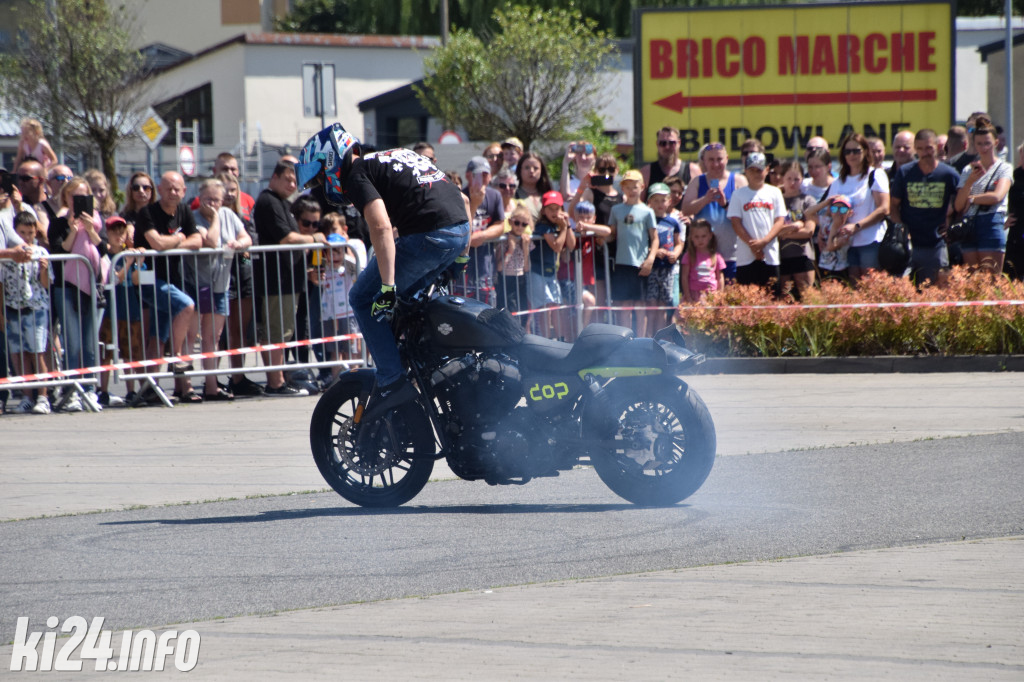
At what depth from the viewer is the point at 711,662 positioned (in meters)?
4.39

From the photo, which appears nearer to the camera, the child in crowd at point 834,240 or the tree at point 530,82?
the child in crowd at point 834,240

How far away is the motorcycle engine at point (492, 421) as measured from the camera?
7.14 m

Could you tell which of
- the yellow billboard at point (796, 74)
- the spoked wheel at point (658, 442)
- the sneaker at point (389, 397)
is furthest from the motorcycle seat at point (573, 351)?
the yellow billboard at point (796, 74)

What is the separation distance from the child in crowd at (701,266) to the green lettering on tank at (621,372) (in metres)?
7.24

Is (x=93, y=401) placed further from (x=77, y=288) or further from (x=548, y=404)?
(x=548, y=404)

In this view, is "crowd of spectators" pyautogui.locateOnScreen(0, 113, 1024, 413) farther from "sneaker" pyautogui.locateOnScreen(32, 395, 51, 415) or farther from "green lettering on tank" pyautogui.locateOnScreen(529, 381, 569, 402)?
"green lettering on tank" pyautogui.locateOnScreen(529, 381, 569, 402)

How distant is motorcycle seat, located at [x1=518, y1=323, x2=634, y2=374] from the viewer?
7109 millimetres

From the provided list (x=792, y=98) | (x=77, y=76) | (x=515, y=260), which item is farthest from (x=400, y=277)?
(x=77, y=76)

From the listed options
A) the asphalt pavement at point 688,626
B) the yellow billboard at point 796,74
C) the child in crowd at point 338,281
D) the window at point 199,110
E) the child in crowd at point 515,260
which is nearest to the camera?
the asphalt pavement at point 688,626

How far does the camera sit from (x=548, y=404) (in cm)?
716

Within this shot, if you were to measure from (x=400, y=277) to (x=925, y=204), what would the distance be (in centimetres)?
853

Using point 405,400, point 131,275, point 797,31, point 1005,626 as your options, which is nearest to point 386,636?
point 1005,626

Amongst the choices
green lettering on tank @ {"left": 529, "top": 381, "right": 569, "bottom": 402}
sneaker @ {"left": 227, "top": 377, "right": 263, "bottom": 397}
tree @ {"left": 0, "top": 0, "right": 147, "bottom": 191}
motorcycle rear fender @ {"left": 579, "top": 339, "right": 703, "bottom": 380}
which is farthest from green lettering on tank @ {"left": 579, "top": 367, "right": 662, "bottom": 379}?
tree @ {"left": 0, "top": 0, "right": 147, "bottom": 191}

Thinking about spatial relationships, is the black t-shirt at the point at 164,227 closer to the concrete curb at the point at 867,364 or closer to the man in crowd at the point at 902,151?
the concrete curb at the point at 867,364
